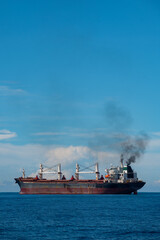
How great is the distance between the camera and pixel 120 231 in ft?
136

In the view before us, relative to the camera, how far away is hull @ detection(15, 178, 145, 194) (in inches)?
4547

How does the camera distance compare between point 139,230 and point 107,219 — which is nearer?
point 139,230

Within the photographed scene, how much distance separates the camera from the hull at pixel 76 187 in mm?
115500

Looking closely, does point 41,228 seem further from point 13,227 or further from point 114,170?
point 114,170

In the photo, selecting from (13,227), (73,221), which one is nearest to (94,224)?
(73,221)

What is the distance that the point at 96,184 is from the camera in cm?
11825

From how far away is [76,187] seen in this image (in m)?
124

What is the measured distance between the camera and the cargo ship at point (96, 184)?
380ft

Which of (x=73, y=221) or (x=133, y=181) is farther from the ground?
(x=133, y=181)

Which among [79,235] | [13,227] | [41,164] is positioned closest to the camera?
[79,235]

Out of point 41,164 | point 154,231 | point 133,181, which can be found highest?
point 41,164

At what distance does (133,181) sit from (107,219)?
70318mm

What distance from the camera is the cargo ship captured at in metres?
116

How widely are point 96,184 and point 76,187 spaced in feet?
28.9
